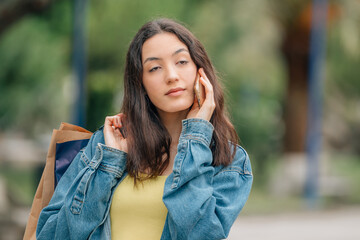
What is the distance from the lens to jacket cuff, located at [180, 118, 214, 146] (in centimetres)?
203

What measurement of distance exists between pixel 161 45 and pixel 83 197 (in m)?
0.70

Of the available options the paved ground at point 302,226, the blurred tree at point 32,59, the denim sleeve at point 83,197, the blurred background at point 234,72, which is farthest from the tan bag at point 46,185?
the blurred tree at point 32,59

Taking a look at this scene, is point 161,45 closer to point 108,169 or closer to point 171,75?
point 171,75

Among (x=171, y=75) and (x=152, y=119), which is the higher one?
(x=171, y=75)

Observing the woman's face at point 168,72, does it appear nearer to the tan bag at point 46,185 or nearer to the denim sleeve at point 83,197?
the denim sleeve at point 83,197

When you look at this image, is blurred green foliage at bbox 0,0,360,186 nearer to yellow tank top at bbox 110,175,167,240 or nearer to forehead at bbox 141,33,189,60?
forehead at bbox 141,33,189,60

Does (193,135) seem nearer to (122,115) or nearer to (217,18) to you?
(122,115)

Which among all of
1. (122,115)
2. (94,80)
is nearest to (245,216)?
(94,80)

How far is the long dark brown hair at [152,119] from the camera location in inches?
82.5

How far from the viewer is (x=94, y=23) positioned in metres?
8.59

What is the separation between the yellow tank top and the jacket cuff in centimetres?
26

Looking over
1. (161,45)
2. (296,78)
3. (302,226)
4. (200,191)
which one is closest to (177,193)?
(200,191)

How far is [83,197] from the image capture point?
198cm

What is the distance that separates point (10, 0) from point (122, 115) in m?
3.98
